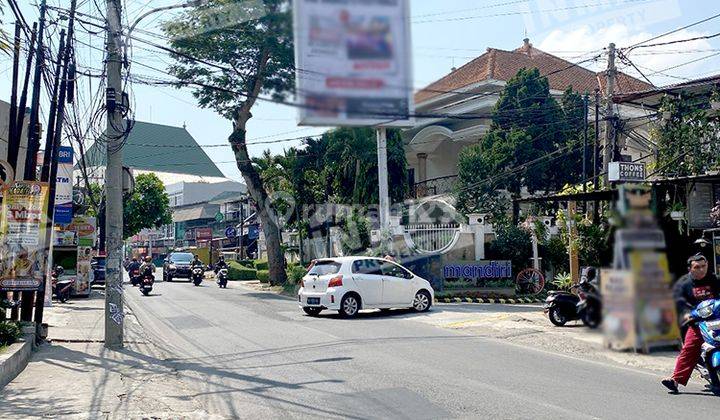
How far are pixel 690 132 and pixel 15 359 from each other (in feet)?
45.6

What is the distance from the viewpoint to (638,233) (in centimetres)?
149

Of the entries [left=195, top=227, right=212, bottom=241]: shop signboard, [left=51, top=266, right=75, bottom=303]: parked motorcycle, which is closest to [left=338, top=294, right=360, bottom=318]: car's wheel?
[left=51, top=266, right=75, bottom=303]: parked motorcycle

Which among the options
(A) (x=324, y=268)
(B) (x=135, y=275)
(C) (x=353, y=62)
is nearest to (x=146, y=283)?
(B) (x=135, y=275)

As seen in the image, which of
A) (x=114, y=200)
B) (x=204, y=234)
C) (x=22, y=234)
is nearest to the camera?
(x=22, y=234)

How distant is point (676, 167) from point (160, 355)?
1077 cm

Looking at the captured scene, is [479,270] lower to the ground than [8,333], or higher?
→ higher

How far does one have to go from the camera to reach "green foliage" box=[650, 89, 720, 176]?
1405cm

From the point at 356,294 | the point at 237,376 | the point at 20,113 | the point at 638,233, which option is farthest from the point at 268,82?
the point at 356,294

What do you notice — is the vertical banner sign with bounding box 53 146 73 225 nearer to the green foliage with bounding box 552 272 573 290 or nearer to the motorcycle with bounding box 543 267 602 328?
the green foliage with bounding box 552 272 573 290

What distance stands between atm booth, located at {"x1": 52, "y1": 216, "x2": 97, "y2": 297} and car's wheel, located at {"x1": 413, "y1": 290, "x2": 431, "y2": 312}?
13.5 metres

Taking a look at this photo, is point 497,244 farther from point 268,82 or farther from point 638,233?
point 638,233

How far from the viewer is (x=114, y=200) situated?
39.6 feet

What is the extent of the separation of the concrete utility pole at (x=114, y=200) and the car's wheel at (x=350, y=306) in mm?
5199

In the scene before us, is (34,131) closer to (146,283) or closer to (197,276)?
(146,283)
